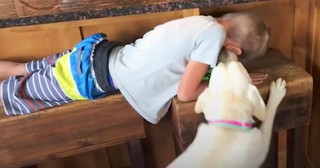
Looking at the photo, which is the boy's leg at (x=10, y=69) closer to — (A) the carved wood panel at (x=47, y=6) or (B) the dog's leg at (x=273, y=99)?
(A) the carved wood panel at (x=47, y=6)

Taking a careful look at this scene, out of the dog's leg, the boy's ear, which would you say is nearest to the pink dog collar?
the dog's leg

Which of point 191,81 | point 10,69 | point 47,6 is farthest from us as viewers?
point 10,69

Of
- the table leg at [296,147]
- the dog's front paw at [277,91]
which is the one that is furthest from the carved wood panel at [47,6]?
the table leg at [296,147]

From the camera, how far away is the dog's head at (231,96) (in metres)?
0.89

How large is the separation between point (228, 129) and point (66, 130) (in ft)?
1.42

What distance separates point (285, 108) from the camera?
1.07 meters

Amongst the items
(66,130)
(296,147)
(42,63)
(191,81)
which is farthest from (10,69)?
(296,147)

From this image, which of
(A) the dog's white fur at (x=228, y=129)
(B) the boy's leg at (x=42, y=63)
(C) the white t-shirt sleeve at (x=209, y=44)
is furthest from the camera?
(B) the boy's leg at (x=42, y=63)

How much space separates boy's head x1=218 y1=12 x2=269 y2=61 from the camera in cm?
104

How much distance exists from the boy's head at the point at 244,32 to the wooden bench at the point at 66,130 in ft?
1.02

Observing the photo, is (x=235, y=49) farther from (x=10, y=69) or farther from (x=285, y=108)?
(x=10, y=69)

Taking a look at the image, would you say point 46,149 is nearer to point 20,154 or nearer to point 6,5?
point 20,154

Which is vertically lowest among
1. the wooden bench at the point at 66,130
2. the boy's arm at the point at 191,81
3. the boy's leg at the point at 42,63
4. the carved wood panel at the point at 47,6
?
the wooden bench at the point at 66,130

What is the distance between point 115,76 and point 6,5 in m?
0.32
